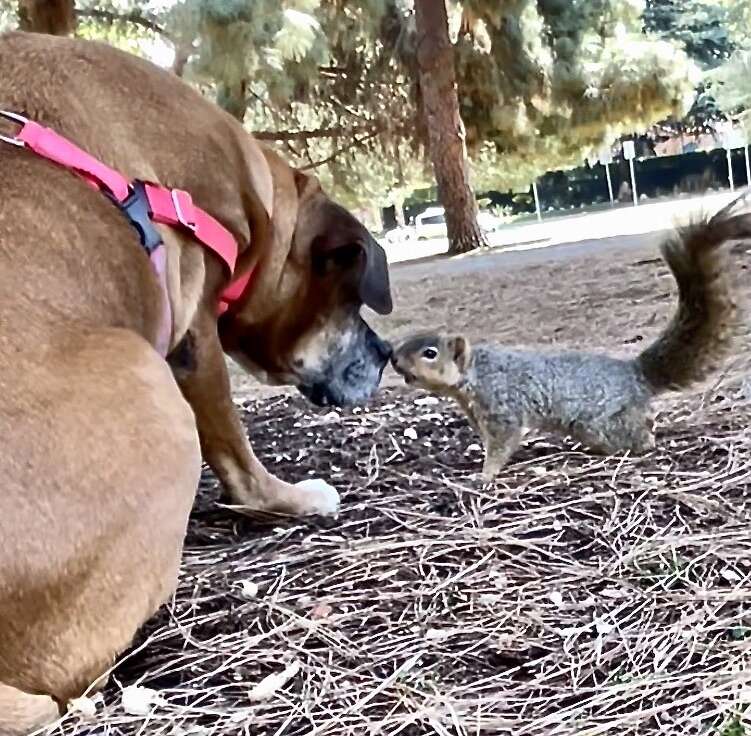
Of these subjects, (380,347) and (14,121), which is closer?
(14,121)

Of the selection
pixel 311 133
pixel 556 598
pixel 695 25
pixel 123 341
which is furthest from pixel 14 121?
pixel 695 25

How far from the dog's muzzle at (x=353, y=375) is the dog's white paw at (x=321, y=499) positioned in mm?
360

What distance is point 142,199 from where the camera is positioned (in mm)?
2398

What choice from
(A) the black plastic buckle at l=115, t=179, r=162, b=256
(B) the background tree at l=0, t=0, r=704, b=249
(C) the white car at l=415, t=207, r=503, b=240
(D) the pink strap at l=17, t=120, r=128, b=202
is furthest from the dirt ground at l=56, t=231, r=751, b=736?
(C) the white car at l=415, t=207, r=503, b=240

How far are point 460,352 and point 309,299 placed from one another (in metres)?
0.44

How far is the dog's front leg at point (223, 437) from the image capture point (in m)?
2.73

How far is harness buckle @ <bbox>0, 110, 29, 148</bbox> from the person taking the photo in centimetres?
230

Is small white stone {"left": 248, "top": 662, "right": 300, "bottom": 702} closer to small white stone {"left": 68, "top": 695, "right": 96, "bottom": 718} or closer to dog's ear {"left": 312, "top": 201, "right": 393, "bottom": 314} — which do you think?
small white stone {"left": 68, "top": 695, "right": 96, "bottom": 718}

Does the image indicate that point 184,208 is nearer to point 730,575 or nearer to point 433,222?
point 730,575

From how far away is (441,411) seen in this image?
372 cm

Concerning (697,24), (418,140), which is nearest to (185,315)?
(418,140)

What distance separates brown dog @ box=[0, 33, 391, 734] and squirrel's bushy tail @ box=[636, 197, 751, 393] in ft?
2.52

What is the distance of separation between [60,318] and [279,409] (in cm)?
202

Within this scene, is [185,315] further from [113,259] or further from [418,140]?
[418,140]
